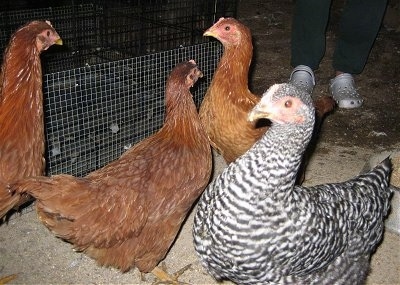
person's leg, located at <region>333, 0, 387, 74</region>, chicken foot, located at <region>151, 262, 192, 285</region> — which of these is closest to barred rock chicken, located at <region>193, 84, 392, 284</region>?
chicken foot, located at <region>151, 262, 192, 285</region>

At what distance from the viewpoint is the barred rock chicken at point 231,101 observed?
2781 millimetres

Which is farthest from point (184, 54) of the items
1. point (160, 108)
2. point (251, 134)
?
point (251, 134)

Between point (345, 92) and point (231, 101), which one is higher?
point (231, 101)

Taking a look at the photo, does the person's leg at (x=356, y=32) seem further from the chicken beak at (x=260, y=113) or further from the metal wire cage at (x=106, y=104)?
the chicken beak at (x=260, y=113)

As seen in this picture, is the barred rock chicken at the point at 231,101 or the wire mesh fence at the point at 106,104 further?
the wire mesh fence at the point at 106,104

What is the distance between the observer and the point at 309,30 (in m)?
4.43

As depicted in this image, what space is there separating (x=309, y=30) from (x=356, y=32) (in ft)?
1.90

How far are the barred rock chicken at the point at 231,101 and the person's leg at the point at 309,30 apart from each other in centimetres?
171

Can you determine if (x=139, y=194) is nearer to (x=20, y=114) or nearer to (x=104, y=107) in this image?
(x=20, y=114)

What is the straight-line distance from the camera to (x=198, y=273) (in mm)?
2619

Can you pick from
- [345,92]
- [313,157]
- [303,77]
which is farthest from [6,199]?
[345,92]

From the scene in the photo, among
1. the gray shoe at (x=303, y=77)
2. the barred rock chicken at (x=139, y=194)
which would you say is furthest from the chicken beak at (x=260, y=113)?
the gray shoe at (x=303, y=77)

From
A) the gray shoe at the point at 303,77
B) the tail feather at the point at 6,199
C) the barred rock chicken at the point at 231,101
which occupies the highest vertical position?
the barred rock chicken at the point at 231,101

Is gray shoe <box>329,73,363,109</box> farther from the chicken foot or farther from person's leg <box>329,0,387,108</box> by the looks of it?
the chicken foot
